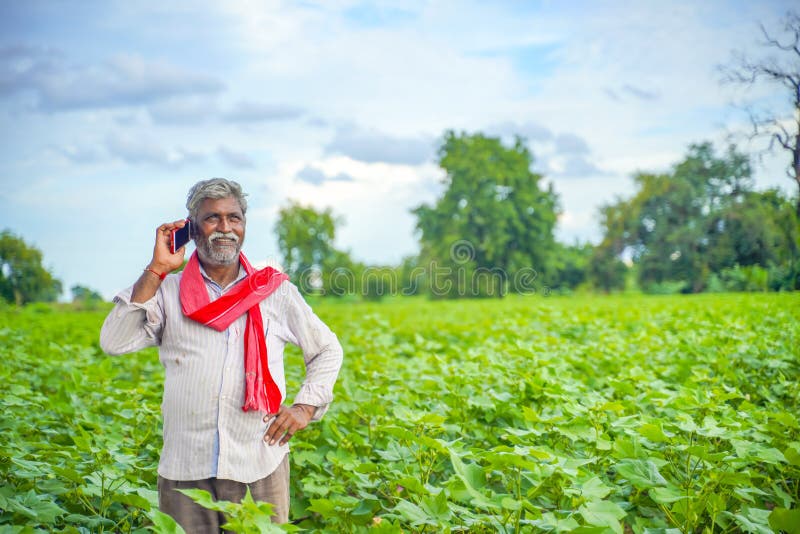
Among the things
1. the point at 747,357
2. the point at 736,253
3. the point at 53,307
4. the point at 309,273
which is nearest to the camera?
the point at 747,357

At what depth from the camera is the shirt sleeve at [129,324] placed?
245 centimetres

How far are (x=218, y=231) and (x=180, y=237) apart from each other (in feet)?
0.46

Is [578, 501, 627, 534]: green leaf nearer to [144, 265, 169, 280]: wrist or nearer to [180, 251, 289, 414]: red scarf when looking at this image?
[180, 251, 289, 414]: red scarf

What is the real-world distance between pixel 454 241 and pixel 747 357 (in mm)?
31779

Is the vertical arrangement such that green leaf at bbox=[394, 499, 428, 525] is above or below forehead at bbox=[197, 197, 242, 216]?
below

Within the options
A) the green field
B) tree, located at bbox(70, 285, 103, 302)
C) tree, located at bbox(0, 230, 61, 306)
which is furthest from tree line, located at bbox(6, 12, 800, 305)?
the green field

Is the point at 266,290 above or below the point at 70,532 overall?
above

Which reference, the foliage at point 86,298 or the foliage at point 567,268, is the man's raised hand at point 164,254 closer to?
the foliage at point 86,298

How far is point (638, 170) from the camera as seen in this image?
3856 cm

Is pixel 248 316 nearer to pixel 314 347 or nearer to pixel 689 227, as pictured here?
pixel 314 347

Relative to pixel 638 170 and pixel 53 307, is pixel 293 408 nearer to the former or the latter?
pixel 53 307

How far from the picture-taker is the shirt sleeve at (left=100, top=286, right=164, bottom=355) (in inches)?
96.4

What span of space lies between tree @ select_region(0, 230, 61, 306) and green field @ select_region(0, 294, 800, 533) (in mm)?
8929

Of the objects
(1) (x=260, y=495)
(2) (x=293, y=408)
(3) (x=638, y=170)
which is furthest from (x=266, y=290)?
(3) (x=638, y=170)
